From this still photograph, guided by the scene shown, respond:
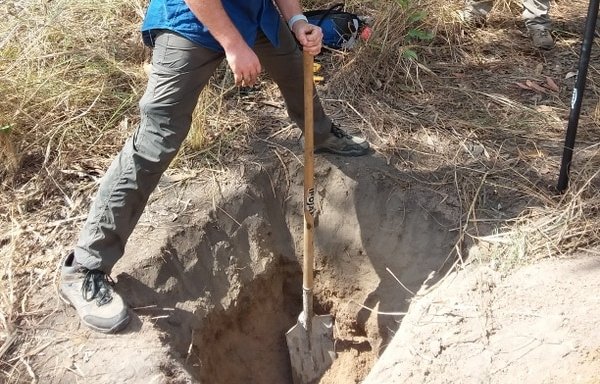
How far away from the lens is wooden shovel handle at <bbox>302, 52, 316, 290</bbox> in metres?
2.80

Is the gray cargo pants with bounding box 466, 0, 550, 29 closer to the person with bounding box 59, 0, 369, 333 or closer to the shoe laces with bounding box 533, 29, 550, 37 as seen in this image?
the shoe laces with bounding box 533, 29, 550, 37

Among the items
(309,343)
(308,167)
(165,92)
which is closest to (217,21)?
(165,92)

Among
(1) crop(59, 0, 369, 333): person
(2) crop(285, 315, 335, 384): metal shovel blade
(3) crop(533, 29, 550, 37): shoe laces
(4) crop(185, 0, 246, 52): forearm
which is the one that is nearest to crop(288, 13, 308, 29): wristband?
(1) crop(59, 0, 369, 333): person

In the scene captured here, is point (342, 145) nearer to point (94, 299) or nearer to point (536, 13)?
point (94, 299)

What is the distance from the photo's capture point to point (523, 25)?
193 inches

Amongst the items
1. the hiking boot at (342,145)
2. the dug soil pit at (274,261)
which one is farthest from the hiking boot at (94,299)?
the hiking boot at (342,145)

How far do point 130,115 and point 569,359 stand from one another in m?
2.64

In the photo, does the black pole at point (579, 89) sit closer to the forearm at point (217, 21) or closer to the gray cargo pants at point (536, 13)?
the forearm at point (217, 21)

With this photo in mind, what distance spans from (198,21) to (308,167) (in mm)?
833

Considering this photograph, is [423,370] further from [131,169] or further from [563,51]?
[563,51]

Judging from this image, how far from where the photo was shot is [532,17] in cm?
473

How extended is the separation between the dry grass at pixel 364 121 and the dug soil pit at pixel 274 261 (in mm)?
207

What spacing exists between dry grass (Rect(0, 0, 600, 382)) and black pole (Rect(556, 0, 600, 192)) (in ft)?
0.31

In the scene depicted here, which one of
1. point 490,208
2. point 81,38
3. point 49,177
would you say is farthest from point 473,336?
point 81,38
